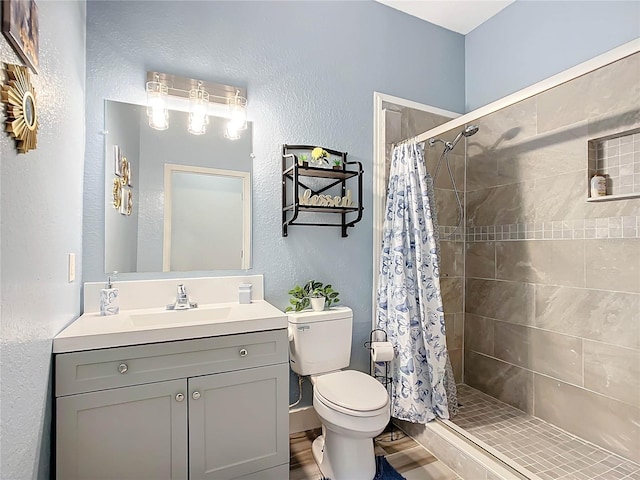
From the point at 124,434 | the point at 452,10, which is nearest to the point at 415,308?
the point at 124,434

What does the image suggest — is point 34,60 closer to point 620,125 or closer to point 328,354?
point 328,354

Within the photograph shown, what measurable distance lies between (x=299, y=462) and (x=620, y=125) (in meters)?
2.53

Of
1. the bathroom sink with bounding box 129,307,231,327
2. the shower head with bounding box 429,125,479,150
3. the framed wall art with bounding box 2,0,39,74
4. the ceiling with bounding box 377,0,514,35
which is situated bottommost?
the bathroom sink with bounding box 129,307,231,327

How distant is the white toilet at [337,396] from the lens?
161 centimetres

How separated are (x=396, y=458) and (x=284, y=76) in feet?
7.68

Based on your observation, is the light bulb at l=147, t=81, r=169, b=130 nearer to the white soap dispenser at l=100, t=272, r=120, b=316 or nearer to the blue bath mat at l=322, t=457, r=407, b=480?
the white soap dispenser at l=100, t=272, r=120, b=316

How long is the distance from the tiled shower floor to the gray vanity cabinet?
1.22 metres

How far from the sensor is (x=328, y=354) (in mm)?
2025

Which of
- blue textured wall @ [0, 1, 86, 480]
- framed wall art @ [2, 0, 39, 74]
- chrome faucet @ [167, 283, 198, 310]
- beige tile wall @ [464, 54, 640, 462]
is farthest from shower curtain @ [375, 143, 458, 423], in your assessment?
framed wall art @ [2, 0, 39, 74]

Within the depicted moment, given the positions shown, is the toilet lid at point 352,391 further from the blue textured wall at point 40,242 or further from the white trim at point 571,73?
the white trim at point 571,73

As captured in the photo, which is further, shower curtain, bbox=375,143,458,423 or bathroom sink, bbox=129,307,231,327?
shower curtain, bbox=375,143,458,423

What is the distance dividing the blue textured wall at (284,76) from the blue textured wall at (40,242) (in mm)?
194

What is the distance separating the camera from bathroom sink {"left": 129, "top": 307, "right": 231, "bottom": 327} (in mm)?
1737

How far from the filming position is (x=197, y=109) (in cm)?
194
